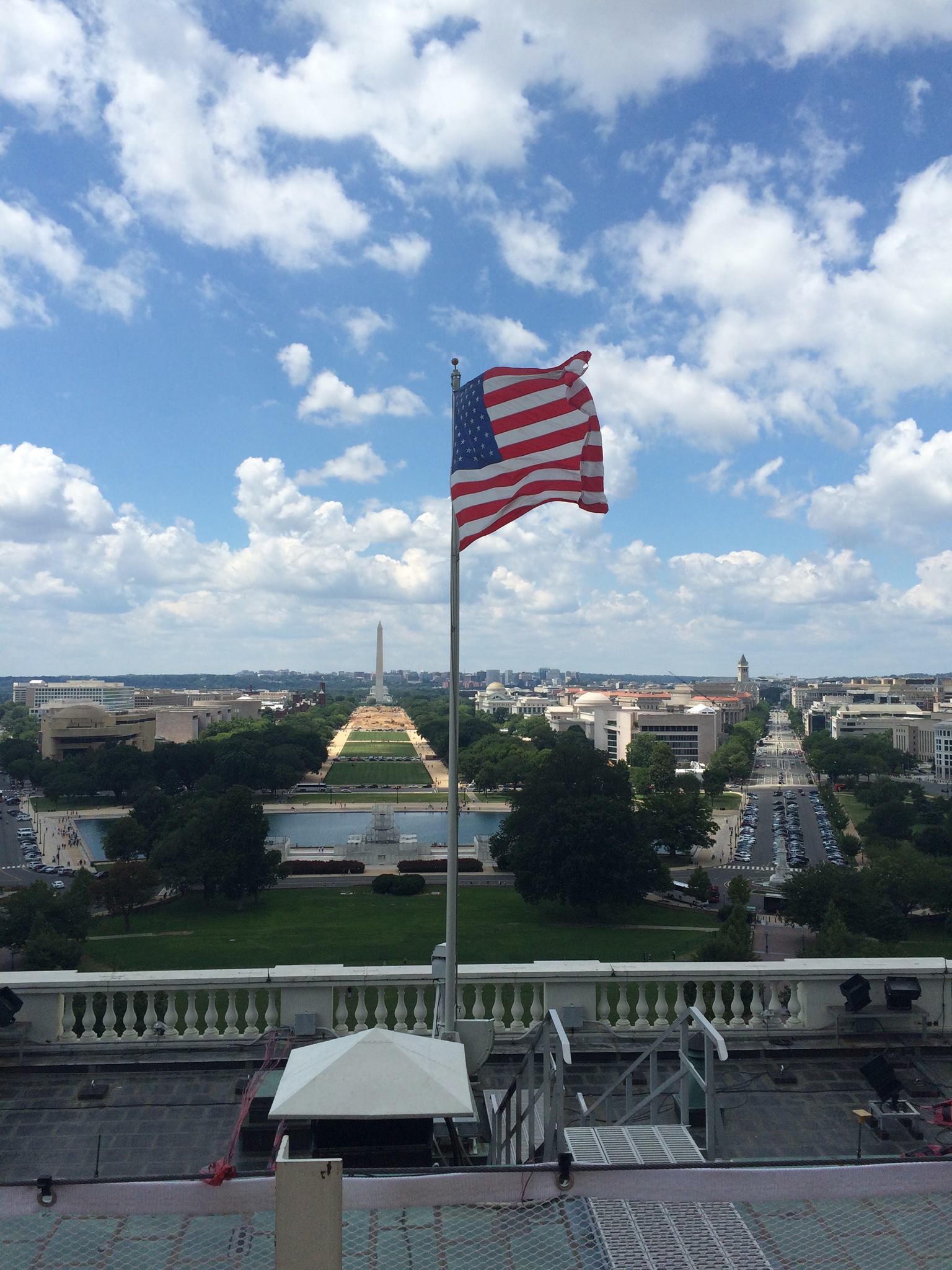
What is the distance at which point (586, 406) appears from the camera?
912cm

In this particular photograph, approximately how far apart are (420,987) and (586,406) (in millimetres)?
6324

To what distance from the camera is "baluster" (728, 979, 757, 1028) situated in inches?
397

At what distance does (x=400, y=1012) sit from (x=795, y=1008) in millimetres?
4262

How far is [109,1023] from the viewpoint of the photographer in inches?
402

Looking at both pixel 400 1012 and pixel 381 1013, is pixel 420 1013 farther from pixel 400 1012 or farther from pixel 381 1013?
pixel 381 1013

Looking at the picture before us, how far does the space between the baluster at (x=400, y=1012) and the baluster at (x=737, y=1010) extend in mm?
3449

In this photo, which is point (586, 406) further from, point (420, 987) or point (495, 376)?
point (420, 987)

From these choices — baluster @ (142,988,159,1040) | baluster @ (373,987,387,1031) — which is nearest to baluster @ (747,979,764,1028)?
baluster @ (373,987,387,1031)

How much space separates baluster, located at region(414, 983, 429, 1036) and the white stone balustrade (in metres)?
0.02

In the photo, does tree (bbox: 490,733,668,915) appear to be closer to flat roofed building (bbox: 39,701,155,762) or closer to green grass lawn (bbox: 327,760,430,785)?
green grass lawn (bbox: 327,760,430,785)

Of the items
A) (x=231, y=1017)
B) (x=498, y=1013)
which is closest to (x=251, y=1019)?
(x=231, y=1017)

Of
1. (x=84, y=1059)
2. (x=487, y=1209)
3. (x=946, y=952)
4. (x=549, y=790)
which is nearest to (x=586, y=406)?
(x=487, y=1209)

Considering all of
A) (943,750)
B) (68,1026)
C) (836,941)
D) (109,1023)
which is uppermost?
(109,1023)

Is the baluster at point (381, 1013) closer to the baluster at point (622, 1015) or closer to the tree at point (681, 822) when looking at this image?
the baluster at point (622, 1015)
